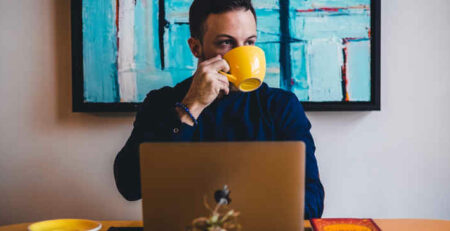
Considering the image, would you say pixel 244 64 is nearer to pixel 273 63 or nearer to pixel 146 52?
pixel 273 63

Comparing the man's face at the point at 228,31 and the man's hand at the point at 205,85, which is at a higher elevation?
the man's face at the point at 228,31

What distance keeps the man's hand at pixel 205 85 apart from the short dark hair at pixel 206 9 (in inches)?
9.8

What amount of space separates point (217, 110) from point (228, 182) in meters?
0.73

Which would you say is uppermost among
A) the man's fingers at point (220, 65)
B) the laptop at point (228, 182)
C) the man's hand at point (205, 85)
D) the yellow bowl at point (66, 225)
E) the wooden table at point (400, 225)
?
the man's fingers at point (220, 65)

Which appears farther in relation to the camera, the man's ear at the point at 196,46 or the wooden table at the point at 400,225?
the man's ear at the point at 196,46

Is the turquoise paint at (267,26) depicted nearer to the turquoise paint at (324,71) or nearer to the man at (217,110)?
the turquoise paint at (324,71)

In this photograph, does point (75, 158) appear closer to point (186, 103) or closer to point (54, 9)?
point (54, 9)

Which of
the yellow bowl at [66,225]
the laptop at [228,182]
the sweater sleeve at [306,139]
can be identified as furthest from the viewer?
the sweater sleeve at [306,139]

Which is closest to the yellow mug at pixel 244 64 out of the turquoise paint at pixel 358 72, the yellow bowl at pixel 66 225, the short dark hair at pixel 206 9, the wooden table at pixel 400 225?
the short dark hair at pixel 206 9

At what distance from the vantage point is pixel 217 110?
1.35 m

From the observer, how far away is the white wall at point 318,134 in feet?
5.43

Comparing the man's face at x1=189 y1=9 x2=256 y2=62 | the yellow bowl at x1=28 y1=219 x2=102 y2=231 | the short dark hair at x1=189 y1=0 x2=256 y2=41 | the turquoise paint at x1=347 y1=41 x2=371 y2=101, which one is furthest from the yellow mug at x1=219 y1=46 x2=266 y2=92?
the turquoise paint at x1=347 y1=41 x2=371 y2=101

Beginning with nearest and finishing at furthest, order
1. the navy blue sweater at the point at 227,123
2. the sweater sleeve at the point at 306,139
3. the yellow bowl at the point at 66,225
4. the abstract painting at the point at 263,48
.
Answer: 1. the yellow bowl at the point at 66,225
2. the sweater sleeve at the point at 306,139
3. the navy blue sweater at the point at 227,123
4. the abstract painting at the point at 263,48

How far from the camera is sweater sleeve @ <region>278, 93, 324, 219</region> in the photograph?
3.50 feet
